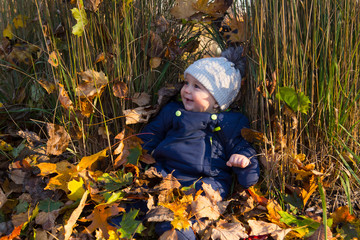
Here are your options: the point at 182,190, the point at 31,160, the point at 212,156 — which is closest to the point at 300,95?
the point at 212,156

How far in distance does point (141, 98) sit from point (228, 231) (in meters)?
0.97

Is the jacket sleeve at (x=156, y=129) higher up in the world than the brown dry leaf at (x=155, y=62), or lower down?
lower down

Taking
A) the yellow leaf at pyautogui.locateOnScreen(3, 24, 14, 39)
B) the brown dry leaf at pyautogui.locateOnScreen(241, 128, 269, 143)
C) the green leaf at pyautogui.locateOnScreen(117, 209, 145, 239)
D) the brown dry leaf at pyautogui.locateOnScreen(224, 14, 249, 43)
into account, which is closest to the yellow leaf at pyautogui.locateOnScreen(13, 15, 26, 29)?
the yellow leaf at pyautogui.locateOnScreen(3, 24, 14, 39)

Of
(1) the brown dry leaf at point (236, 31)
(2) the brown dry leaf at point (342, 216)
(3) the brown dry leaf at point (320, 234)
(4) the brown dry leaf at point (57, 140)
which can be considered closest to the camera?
(3) the brown dry leaf at point (320, 234)

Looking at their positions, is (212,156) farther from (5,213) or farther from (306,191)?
(5,213)

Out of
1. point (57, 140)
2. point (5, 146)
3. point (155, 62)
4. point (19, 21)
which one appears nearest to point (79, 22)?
point (155, 62)

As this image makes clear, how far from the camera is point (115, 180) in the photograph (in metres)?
1.93

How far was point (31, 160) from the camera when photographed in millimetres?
2145

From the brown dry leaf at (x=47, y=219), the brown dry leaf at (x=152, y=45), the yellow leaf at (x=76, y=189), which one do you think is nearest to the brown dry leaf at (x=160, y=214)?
the yellow leaf at (x=76, y=189)

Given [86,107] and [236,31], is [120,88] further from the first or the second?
[236,31]

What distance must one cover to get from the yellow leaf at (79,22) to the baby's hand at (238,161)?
1.07 meters

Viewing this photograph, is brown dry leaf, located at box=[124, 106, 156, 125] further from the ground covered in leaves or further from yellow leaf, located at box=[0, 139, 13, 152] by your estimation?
yellow leaf, located at box=[0, 139, 13, 152]

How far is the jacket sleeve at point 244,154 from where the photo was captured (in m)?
1.96

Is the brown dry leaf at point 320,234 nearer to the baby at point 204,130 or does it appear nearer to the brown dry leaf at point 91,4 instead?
the baby at point 204,130
